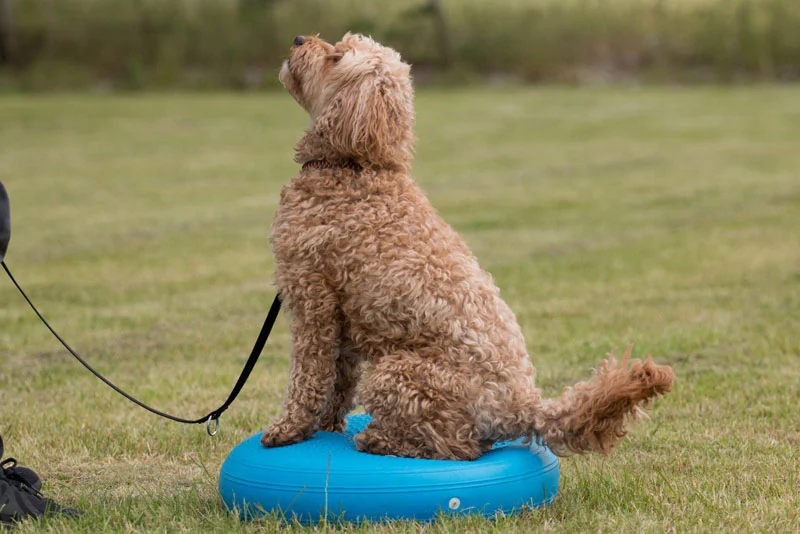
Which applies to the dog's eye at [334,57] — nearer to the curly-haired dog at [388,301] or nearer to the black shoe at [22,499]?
the curly-haired dog at [388,301]

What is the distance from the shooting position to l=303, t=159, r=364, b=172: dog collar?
4.33m

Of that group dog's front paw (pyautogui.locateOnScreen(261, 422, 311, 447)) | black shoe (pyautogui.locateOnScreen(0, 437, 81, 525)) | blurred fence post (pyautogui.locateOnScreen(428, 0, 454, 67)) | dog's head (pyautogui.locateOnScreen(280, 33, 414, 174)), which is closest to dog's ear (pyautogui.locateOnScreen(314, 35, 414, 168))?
dog's head (pyautogui.locateOnScreen(280, 33, 414, 174))

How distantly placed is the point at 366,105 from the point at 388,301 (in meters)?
0.77

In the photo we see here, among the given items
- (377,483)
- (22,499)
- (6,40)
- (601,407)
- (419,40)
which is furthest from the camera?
(419,40)

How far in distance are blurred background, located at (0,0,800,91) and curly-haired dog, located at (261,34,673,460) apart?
2398cm

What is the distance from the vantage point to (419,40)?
29.1 metres

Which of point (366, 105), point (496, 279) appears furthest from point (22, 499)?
point (496, 279)

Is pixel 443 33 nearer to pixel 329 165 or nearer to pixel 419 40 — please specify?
pixel 419 40

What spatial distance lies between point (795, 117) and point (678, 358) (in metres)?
16.8

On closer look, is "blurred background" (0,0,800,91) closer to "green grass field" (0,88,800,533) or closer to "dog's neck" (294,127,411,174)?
"green grass field" (0,88,800,533)

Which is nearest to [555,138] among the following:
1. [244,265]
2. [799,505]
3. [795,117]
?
[795,117]

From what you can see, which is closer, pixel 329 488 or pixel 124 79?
pixel 329 488

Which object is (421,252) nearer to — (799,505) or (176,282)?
(799,505)

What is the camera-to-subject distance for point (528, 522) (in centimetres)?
415
